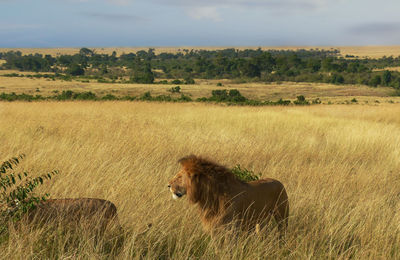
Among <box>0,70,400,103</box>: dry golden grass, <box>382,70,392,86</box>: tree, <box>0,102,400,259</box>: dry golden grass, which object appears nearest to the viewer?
<box>0,102,400,259</box>: dry golden grass

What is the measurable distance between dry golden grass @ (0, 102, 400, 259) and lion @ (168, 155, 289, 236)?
181 mm

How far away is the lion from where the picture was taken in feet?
Result: 10.6

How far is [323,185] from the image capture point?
5.80 meters

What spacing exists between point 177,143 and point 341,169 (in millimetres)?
3348

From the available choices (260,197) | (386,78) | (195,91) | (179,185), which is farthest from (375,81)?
(179,185)

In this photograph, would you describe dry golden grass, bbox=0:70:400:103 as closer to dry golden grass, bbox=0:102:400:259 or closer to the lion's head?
dry golden grass, bbox=0:102:400:259

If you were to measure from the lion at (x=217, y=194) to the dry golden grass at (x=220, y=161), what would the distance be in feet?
0.59

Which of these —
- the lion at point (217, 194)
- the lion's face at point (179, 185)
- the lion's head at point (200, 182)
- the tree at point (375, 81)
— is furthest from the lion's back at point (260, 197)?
the tree at point (375, 81)

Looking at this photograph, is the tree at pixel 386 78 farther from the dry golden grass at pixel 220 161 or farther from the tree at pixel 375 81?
the dry golden grass at pixel 220 161

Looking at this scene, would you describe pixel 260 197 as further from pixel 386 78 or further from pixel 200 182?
pixel 386 78

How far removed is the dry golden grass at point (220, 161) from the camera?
335 cm

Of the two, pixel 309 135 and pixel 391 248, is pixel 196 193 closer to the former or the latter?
pixel 391 248

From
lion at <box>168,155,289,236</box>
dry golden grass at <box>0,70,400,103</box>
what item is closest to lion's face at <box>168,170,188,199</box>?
lion at <box>168,155,289,236</box>

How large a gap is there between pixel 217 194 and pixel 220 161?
3.99 meters
